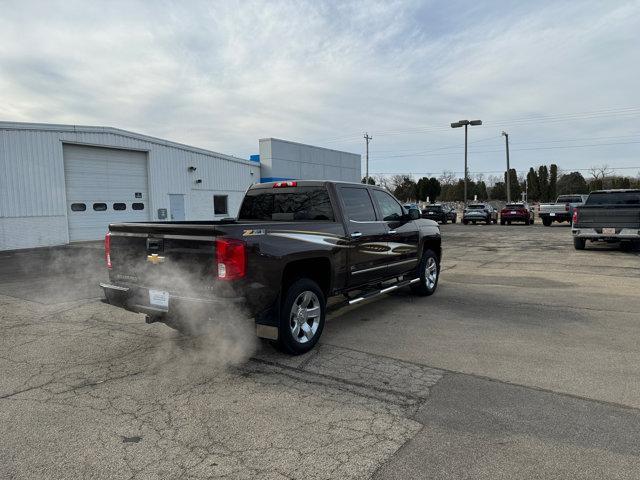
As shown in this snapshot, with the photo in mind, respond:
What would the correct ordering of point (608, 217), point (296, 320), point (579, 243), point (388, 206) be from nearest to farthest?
point (296, 320) < point (388, 206) < point (608, 217) < point (579, 243)

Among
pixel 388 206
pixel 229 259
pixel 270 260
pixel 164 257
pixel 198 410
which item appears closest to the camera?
pixel 198 410

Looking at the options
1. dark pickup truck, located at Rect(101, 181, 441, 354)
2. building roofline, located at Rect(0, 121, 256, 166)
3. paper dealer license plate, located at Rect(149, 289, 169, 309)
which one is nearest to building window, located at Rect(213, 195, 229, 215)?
building roofline, located at Rect(0, 121, 256, 166)

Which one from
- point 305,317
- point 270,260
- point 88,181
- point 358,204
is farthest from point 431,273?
point 88,181

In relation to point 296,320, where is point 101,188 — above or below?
above

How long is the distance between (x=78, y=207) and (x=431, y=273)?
15075 mm

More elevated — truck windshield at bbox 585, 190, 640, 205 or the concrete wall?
the concrete wall

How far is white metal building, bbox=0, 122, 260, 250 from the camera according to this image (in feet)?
52.8

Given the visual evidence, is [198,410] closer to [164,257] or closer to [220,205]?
[164,257]

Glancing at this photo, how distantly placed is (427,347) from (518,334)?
128cm

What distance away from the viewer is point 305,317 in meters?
5.01

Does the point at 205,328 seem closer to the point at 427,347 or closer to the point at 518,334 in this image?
the point at 427,347

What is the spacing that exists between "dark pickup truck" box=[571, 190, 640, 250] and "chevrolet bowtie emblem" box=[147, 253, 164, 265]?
13194 mm

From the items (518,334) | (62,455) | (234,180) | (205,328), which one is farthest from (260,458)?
(234,180)

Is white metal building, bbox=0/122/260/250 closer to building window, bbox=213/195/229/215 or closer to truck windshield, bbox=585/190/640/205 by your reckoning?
building window, bbox=213/195/229/215
